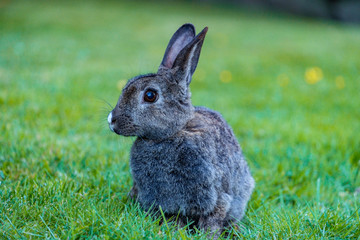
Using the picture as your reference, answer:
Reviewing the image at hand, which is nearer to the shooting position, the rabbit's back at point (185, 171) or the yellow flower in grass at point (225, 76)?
the rabbit's back at point (185, 171)

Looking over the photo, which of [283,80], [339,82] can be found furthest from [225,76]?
[339,82]

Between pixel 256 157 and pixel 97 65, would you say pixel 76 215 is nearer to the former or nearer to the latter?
pixel 256 157

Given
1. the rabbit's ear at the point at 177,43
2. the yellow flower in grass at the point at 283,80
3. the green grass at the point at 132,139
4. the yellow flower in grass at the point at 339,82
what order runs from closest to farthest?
the green grass at the point at 132,139 < the rabbit's ear at the point at 177,43 < the yellow flower in grass at the point at 339,82 < the yellow flower in grass at the point at 283,80

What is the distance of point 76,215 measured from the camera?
2.98 metres

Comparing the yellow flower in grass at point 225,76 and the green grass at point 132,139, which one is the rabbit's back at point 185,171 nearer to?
the green grass at point 132,139

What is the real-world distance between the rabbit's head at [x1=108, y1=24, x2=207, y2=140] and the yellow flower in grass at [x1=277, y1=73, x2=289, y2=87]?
6290mm

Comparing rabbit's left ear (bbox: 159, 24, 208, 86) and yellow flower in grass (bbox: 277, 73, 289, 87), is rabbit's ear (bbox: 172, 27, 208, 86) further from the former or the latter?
yellow flower in grass (bbox: 277, 73, 289, 87)

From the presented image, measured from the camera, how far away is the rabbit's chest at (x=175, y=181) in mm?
3127

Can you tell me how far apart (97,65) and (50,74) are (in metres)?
1.94

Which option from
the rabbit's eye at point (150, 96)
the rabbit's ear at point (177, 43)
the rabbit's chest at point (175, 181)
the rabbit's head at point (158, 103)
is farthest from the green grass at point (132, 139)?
the rabbit's ear at point (177, 43)

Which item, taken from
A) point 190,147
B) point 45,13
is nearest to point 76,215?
point 190,147

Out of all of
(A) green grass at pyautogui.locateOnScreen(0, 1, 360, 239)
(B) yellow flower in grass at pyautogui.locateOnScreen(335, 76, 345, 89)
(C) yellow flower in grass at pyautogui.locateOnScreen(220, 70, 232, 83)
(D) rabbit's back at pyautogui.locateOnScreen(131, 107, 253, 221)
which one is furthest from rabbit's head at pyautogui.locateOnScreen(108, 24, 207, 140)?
(B) yellow flower in grass at pyautogui.locateOnScreen(335, 76, 345, 89)

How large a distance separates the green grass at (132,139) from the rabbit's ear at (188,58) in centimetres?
116

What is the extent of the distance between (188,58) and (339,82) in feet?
23.0
